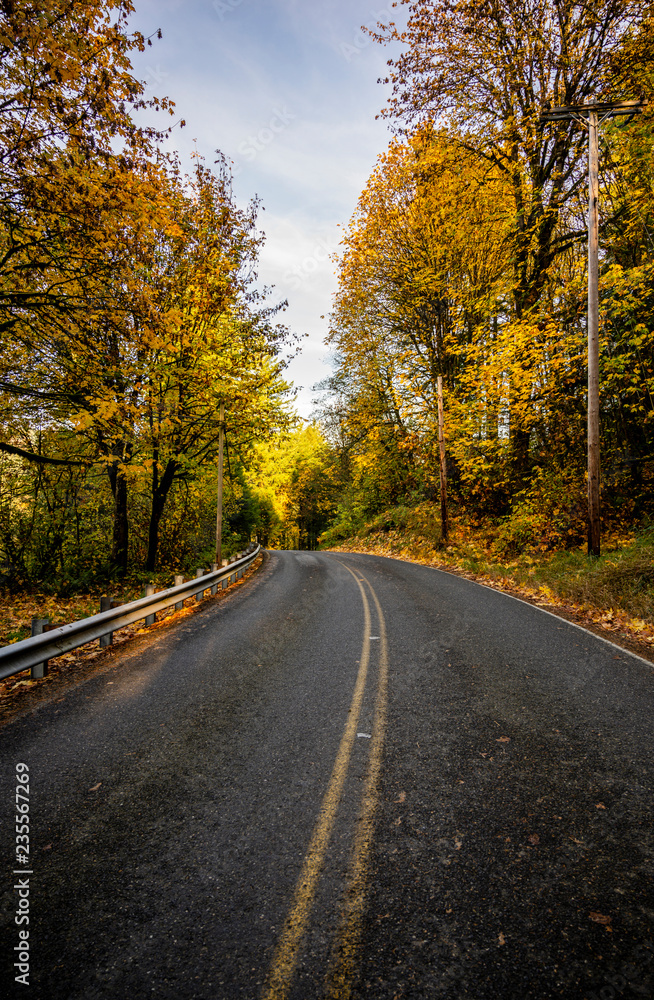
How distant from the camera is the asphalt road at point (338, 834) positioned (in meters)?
1.87

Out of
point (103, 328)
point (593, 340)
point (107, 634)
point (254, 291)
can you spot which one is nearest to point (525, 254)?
point (593, 340)

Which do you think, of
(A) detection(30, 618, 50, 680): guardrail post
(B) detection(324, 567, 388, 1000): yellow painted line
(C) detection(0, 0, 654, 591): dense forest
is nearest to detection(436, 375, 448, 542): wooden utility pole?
(C) detection(0, 0, 654, 591): dense forest

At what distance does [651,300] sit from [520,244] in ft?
18.9

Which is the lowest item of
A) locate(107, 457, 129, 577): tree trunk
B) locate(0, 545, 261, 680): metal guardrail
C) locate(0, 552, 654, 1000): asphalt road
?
locate(0, 552, 654, 1000): asphalt road

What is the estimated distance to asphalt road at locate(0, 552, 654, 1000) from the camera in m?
1.87

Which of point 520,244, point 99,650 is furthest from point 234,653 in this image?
point 520,244

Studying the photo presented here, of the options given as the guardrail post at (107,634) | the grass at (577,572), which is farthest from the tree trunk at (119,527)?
the grass at (577,572)

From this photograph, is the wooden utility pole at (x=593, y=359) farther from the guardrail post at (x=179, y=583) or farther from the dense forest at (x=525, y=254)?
the guardrail post at (x=179, y=583)

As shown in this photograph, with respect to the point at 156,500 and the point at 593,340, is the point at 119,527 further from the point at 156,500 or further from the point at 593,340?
the point at 593,340

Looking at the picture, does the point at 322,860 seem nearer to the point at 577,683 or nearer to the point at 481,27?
the point at 577,683

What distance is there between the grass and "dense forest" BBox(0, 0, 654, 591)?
104 centimetres

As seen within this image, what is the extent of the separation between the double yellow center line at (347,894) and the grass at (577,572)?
5967mm

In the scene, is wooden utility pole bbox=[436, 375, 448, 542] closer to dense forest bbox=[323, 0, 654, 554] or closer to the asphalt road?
dense forest bbox=[323, 0, 654, 554]

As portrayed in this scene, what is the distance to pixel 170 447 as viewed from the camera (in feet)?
45.9
